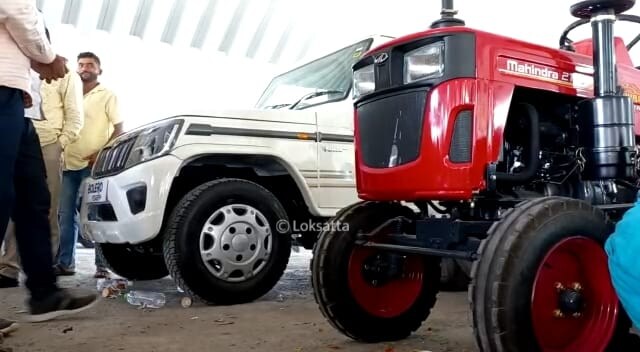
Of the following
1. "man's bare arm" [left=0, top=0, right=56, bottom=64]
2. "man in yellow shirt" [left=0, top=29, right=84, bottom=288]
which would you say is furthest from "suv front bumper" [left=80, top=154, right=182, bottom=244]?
"man in yellow shirt" [left=0, top=29, right=84, bottom=288]

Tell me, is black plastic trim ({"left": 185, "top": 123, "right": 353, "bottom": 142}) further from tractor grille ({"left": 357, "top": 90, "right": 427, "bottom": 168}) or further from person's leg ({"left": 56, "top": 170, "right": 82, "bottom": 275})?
person's leg ({"left": 56, "top": 170, "right": 82, "bottom": 275})

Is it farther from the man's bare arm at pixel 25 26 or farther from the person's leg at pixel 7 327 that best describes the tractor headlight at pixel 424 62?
the person's leg at pixel 7 327

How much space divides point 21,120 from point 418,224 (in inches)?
A: 62.3

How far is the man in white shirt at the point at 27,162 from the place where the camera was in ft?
7.50

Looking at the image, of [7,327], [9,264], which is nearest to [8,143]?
[7,327]

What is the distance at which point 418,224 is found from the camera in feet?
7.16

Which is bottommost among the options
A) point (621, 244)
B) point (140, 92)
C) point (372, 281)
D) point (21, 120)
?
point (372, 281)

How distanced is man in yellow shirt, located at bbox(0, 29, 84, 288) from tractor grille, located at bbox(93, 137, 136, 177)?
1.68ft

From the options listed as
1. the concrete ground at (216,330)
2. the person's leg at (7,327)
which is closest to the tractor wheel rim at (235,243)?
the concrete ground at (216,330)

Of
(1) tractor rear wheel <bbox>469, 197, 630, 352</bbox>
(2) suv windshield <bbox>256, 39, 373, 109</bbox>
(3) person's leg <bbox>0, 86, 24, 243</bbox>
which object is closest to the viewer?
(1) tractor rear wheel <bbox>469, 197, 630, 352</bbox>

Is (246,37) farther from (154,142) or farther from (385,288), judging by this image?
(385,288)

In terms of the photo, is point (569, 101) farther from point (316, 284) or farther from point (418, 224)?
point (316, 284)

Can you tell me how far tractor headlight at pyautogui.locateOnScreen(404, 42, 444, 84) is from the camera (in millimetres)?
2090

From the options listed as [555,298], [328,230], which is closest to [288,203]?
[328,230]
